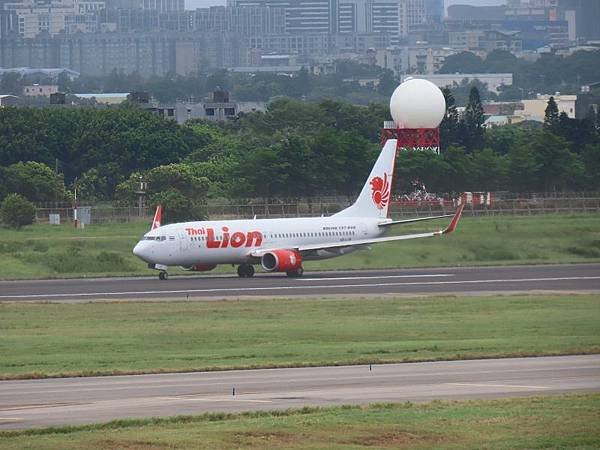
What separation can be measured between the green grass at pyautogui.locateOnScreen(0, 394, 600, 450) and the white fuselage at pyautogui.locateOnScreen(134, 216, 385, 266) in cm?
4920

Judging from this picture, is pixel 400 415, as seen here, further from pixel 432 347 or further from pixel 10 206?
pixel 10 206

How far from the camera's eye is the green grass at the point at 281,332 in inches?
1895

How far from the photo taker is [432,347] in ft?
166

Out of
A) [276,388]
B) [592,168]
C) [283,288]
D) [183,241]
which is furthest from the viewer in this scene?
[592,168]

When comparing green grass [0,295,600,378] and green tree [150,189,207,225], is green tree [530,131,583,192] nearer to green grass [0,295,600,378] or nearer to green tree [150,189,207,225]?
green tree [150,189,207,225]

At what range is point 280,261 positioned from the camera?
87250 mm

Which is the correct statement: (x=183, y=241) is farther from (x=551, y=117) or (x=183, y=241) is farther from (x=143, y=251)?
(x=551, y=117)

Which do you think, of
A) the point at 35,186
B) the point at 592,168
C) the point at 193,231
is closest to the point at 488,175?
the point at 592,168

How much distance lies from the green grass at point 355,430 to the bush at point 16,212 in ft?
252

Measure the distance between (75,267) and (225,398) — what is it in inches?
2172

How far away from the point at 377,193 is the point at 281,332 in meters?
38.2

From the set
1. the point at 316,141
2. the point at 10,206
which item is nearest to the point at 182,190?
the point at 316,141

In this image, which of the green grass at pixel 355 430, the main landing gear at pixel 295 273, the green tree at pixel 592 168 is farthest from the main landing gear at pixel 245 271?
the green tree at pixel 592 168

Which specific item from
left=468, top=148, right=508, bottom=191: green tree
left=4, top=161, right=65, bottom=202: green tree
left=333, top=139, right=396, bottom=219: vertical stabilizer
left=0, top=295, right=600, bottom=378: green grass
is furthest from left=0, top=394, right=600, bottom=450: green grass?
left=468, top=148, right=508, bottom=191: green tree
